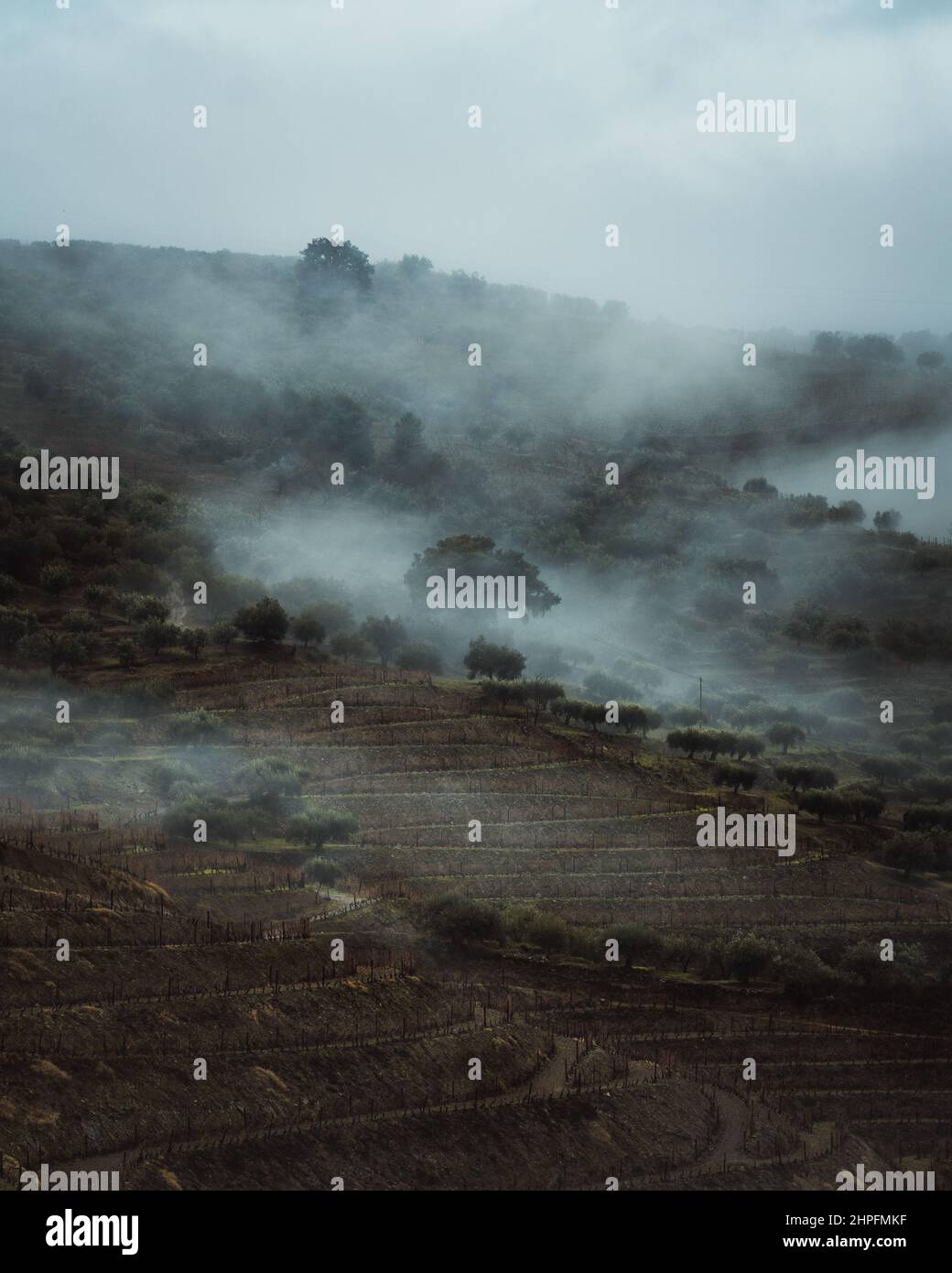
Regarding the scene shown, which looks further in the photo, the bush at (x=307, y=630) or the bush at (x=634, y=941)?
the bush at (x=307, y=630)

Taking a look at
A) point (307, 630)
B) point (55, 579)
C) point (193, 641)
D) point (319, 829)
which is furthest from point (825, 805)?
point (55, 579)

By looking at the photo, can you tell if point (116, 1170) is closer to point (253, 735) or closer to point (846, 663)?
point (253, 735)

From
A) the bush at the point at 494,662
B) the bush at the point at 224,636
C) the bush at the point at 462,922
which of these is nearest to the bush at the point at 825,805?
the bush at the point at 494,662

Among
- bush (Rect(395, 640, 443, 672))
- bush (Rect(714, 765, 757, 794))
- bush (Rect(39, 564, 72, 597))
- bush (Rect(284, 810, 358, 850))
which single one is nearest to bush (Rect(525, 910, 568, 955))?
bush (Rect(284, 810, 358, 850))

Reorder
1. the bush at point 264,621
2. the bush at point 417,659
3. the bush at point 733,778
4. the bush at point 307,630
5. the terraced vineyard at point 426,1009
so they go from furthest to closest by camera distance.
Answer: the bush at point 417,659 → the bush at point 307,630 → the bush at point 264,621 → the bush at point 733,778 → the terraced vineyard at point 426,1009

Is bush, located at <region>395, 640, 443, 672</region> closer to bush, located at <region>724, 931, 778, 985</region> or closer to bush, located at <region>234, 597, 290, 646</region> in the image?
bush, located at <region>234, 597, 290, 646</region>

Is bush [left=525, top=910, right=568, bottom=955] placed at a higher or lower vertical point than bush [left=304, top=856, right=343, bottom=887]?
lower

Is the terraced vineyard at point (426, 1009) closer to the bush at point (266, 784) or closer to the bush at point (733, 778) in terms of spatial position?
the bush at point (266, 784)

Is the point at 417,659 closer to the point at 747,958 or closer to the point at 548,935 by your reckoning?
the point at 548,935
